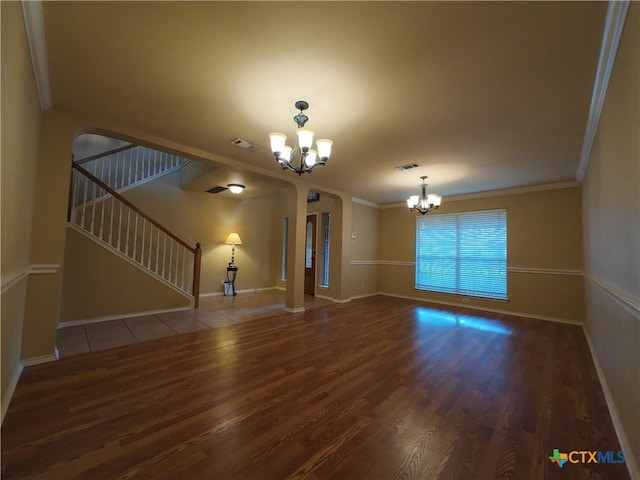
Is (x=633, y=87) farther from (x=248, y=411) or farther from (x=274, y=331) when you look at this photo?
(x=274, y=331)

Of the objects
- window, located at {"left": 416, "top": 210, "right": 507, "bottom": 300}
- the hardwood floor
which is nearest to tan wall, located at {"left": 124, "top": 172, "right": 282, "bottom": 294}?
the hardwood floor

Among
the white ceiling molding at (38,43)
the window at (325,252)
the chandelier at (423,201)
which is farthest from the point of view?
the window at (325,252)

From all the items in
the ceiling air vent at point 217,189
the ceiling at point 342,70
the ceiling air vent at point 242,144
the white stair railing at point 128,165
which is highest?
the white stair railing at point 128,165

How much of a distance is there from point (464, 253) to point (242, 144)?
16.3 feet

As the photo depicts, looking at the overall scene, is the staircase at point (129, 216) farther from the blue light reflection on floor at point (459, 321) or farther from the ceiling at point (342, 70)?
the blue light reflection on floor at point (459, 321)

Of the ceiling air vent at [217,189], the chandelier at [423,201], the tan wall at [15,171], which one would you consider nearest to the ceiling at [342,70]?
the tan wall at [15,171]

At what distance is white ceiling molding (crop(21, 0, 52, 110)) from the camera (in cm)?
146

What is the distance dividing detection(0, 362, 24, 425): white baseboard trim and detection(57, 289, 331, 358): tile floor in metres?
0.42

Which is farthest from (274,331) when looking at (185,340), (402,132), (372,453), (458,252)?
(458,252)

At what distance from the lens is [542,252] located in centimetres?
463

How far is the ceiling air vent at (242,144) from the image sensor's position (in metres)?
3.11

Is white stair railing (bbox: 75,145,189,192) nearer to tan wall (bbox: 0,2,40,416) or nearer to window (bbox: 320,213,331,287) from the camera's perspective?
tan wall (bbox: 0,2,40,416)

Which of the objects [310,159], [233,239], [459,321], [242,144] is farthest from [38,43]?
[459,321]

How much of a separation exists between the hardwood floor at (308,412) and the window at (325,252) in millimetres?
3235
